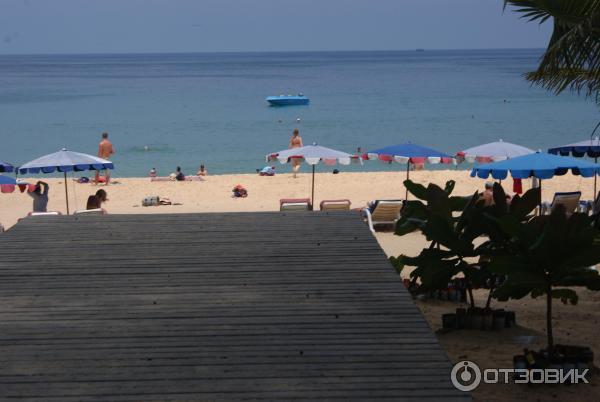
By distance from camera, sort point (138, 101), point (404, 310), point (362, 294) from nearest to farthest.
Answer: point (404, 310)
point (362, 294)
point (138, 101)

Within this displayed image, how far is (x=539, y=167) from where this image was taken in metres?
12.1

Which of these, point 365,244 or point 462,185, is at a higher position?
point 365,244

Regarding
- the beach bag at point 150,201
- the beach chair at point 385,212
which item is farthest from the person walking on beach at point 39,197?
the beach chair at point 385,212

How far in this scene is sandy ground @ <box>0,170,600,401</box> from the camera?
6840mm

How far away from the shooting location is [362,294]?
6059 millimetres

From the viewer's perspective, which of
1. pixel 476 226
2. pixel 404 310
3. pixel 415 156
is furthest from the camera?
pixel 415 156

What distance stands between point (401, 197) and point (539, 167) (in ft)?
19.9

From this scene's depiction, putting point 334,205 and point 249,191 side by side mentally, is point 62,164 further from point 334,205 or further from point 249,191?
point 249,191

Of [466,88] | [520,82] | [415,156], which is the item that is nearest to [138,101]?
[466,88]

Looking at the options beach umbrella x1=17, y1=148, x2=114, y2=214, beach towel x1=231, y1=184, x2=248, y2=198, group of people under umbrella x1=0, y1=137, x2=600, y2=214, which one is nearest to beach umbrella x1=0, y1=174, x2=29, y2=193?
group of people under umbrella x1=0, y1=137, x2=600, y2=214

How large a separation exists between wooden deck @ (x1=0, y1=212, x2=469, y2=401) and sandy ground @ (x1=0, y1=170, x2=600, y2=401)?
1138 mm

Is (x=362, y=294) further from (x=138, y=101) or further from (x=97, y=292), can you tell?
(x=138, y=101)

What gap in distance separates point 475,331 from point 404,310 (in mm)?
2139

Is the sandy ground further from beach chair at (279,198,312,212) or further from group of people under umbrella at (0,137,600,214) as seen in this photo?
Result: group of people under umbrella at (0,137,600,214)
